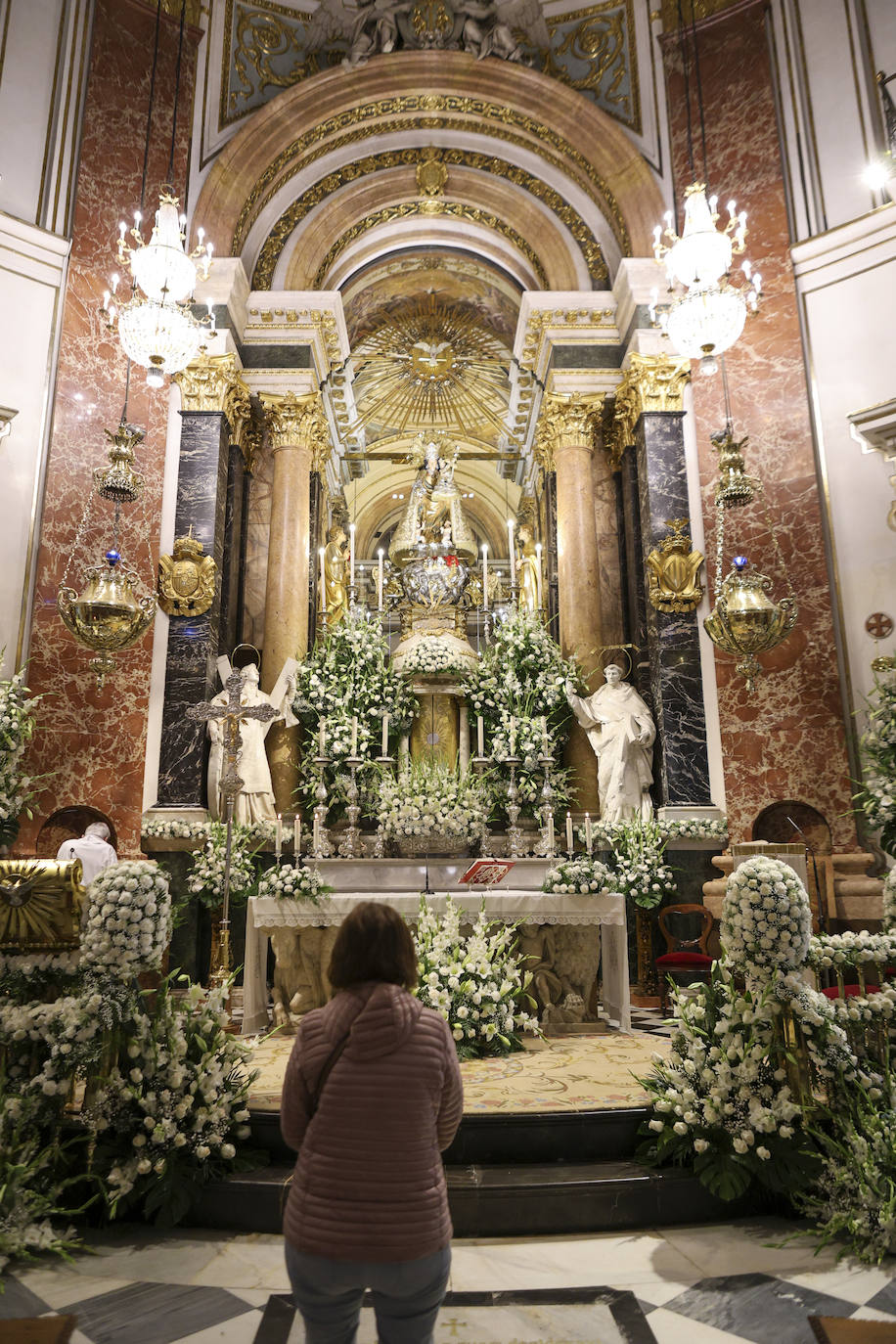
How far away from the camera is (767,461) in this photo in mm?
9672

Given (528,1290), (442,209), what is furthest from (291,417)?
(528,1290)

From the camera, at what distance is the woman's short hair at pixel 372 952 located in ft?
7.52

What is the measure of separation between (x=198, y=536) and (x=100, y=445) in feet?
4.48

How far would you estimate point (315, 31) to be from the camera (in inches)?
465

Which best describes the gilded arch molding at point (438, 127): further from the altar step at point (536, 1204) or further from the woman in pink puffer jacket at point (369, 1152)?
the woman in pink puffer jacket at point (369, 1152)

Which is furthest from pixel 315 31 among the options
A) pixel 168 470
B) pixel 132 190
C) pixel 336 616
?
pixel 336 616

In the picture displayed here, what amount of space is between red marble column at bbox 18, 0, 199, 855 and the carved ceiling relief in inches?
36.6

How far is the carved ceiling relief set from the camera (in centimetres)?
1152

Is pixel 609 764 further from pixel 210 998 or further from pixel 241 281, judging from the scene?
pixel 241 281

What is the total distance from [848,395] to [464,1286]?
893cm

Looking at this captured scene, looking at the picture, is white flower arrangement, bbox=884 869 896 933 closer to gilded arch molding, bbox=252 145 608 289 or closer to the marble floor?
the marble floor

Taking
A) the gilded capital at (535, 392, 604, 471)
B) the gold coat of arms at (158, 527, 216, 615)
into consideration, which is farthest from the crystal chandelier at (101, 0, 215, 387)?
the gilded capital at (535, 392, 604, 471)

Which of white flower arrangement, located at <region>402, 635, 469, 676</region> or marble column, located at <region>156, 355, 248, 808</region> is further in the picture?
white flower arrangement, located at <region>402, 635, 469, 676</region>

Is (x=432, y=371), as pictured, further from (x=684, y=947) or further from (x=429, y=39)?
(x=684, y=947)
